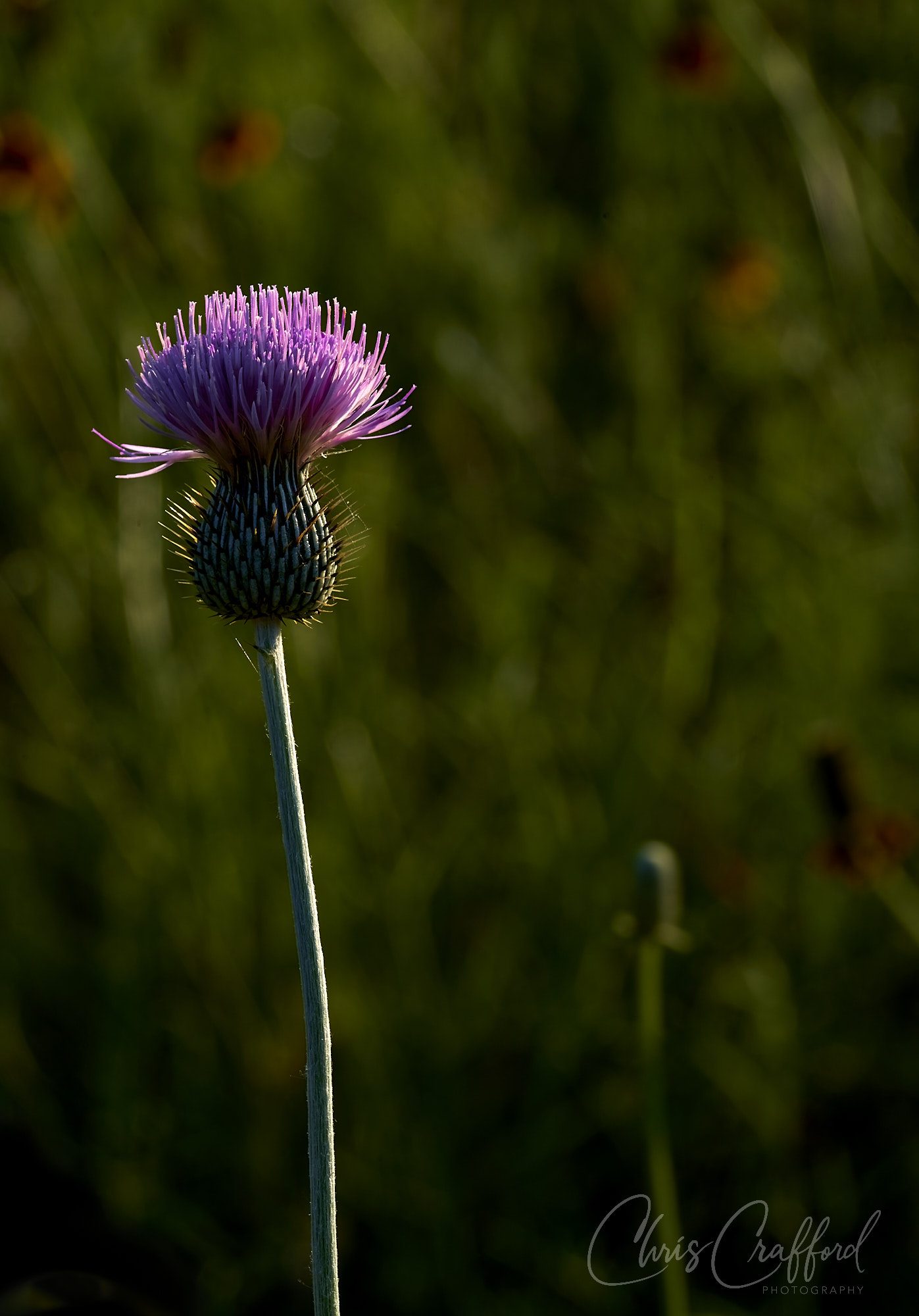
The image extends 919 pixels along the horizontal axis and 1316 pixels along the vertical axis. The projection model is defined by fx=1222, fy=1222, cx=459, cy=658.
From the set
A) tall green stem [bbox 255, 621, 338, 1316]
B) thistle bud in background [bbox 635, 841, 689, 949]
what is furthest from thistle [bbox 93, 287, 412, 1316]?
thistle bud in background [bbox 635, 841, 689, 949]

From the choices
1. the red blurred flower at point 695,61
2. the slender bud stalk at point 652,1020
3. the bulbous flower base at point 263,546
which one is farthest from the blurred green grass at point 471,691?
the bulbous flower base at point 263,546

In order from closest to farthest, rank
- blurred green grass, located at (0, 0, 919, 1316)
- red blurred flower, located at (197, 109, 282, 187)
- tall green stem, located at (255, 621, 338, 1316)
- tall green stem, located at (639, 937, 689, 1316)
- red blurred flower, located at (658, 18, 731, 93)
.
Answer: tall green stem, located at (255, 621, 338, 1316) < tall green stem, located at (639, 937, 689, 1316) < blurred green grass, located at (0, 0, 919, 1316) < red blurred flower, located at (197, 109, 282, 187) < red blurred flower, located at (658, 18, 731, 93)

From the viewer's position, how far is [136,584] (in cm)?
263

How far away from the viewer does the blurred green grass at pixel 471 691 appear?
2.38 meters

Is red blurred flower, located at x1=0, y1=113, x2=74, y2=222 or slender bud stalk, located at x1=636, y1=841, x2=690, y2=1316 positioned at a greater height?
red blurred flower, located at x1=0, y1=113, x2=74, y2=222

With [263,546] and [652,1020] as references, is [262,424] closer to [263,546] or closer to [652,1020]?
[263,546]

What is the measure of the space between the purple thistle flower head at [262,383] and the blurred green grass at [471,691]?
1338 millimetres

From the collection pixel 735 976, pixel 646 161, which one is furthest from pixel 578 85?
pixel 735 976

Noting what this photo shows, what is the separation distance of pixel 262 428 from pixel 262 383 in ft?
0.17

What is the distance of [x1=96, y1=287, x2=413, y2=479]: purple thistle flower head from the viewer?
46.3 inches

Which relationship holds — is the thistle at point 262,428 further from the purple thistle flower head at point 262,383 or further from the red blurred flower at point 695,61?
the red blurred flower at point 695,61

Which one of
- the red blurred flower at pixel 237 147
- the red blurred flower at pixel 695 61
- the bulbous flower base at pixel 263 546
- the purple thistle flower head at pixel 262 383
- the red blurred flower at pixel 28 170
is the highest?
the red blurred flower at pixel 695 61

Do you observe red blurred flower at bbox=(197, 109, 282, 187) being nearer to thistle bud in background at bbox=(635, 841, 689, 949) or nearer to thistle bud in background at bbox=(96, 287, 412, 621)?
thistle bud in background at bbox=(96, 287, 412, 621)

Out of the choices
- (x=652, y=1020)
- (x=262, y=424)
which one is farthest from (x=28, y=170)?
(x=652, y=1020)
